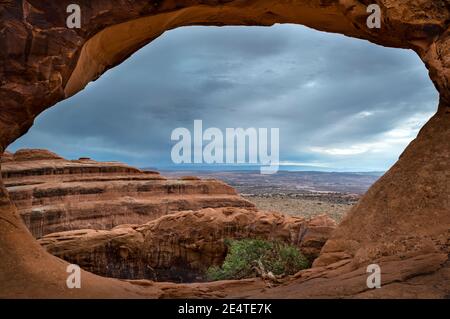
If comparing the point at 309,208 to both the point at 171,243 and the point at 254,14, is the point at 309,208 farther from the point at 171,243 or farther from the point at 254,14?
the point at 254,14

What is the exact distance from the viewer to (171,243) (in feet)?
80.9

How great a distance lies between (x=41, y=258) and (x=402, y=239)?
9.08 m

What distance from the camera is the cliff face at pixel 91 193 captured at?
3675 centimetres

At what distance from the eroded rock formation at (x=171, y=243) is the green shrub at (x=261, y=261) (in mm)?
7583

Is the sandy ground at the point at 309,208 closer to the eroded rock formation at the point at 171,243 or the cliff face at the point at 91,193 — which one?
the cliff face at the point at 91,193

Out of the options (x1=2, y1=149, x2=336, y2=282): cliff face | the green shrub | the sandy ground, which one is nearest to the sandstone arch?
the green shrub

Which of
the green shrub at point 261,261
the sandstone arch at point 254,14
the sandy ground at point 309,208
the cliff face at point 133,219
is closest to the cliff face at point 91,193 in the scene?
the cliff face at point 133,219

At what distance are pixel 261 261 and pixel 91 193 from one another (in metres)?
32.0

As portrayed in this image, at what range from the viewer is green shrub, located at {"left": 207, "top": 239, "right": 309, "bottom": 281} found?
1383cm

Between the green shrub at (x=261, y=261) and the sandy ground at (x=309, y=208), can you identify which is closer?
the green shrub at (x=261, y=261)

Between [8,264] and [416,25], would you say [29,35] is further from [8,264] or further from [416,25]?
[416,25]

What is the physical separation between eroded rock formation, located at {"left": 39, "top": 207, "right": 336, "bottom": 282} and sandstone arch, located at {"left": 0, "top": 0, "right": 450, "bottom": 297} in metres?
12.9

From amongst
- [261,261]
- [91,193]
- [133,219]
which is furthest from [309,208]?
[261,261]

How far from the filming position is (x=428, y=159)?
992 centimetres
